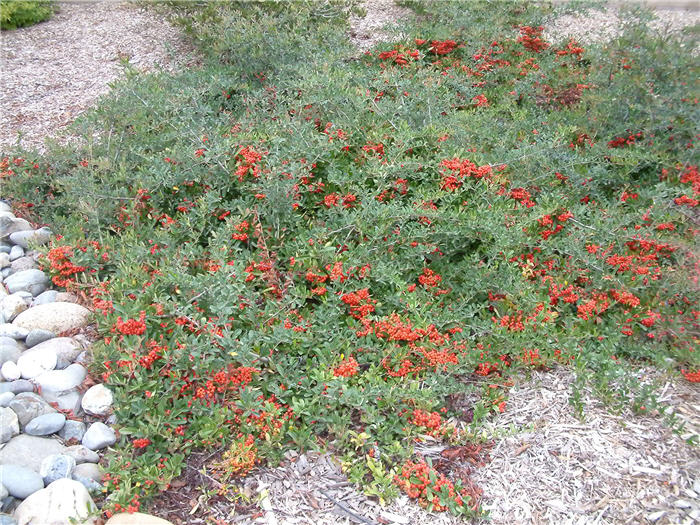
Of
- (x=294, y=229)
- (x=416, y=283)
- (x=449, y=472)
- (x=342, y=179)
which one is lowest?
(x=449, y=472)

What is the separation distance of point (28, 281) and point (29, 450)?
1377 mm

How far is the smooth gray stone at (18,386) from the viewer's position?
9.80 feet

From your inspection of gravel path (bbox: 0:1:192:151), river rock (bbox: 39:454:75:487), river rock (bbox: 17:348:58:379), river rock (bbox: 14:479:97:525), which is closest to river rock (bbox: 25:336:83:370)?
river rock (bbox: 17:348:58:379)

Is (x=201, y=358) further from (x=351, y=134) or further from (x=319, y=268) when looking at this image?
(x=351, y=134)

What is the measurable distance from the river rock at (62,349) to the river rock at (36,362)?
0.07 ft

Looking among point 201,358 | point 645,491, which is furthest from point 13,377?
point 645,491

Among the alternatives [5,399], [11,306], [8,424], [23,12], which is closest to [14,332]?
[11,306]

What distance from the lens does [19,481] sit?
101 inches

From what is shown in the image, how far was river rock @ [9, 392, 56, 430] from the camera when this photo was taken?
9.36ft

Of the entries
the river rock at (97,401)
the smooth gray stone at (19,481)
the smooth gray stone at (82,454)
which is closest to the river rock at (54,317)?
the river rock at (97,401)

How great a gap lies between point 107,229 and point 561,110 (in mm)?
4156

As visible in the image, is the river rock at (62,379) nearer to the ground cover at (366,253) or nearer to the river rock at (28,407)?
the river rock at (28,407)

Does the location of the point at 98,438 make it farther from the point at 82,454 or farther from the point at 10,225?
the point at 10,225

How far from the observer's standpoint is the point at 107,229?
396cm
